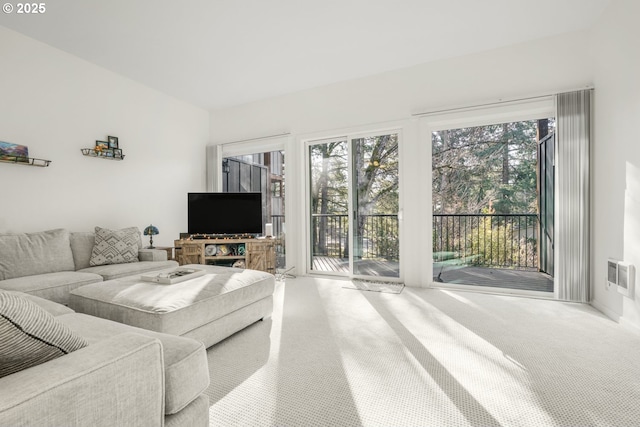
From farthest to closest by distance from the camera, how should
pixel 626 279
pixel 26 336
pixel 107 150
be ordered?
pixel 107 150, pixel 626 279, pixel 26 336

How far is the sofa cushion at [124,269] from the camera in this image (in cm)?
280

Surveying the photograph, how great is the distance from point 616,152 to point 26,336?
3715mm

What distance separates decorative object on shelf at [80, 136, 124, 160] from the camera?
11.4 feet

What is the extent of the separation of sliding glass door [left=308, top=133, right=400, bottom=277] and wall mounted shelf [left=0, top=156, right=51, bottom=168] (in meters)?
3.00

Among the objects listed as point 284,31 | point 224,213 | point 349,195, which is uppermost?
point 284,31

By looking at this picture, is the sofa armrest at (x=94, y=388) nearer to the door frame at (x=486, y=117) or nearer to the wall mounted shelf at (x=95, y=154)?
the door frame at (x=486, y=117)

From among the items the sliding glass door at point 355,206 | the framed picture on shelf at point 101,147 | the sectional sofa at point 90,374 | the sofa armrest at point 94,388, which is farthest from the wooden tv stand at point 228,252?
the sofa armrest at point 94,388

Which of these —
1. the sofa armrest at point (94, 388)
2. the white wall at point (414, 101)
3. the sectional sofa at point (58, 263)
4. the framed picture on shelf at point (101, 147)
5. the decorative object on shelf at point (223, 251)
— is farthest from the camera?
the decorative object on shelf at point (223, 251)

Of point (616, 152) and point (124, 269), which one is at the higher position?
point (616, 152)

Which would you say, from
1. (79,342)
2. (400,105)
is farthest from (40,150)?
(400,105)

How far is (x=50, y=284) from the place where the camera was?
2.35m

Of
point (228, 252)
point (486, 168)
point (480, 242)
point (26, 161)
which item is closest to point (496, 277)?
point (480, 242)

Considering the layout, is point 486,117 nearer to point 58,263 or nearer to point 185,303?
point 185,303

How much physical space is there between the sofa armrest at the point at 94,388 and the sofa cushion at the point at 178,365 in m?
0.08
